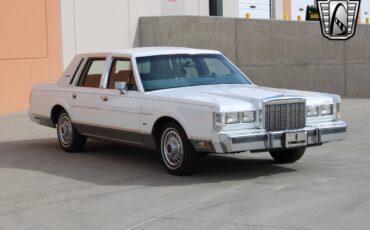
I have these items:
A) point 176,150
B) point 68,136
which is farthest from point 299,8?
point 176,150

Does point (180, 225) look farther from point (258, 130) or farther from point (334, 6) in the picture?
point (334, 6)

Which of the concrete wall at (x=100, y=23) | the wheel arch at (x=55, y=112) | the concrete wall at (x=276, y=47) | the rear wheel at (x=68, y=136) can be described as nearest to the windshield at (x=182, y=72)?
the rear wheel at (x=68, y=136)

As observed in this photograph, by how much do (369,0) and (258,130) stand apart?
1103 inches

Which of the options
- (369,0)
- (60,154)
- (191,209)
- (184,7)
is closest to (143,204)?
(191,209)

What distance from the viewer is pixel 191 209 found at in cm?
732

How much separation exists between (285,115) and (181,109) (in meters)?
1.21

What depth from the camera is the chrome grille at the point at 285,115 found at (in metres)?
8.74

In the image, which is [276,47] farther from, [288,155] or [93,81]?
[288,155]

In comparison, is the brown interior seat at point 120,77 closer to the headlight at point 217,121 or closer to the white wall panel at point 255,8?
the headlight at point 217,121

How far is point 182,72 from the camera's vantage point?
Result: 10.0 m

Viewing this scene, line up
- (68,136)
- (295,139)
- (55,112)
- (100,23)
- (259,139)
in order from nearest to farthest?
(259,139), (295,139), (68,136), (55,112), (100,23)

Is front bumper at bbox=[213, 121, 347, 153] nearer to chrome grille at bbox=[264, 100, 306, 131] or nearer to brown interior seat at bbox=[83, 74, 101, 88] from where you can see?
chrome grille at bbox=[264, 100, 306, 131]

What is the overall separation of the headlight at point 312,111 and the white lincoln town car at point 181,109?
0.01 metres

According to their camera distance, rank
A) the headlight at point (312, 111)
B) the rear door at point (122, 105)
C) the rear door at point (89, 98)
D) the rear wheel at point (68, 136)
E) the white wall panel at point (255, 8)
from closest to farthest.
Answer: the headlight at point (312, 111) → the rear door at point (122, 105) → the rear door at point (89, 98) → the rear wheel at point (68, 136) → the white wall panel at point (255, 8)
